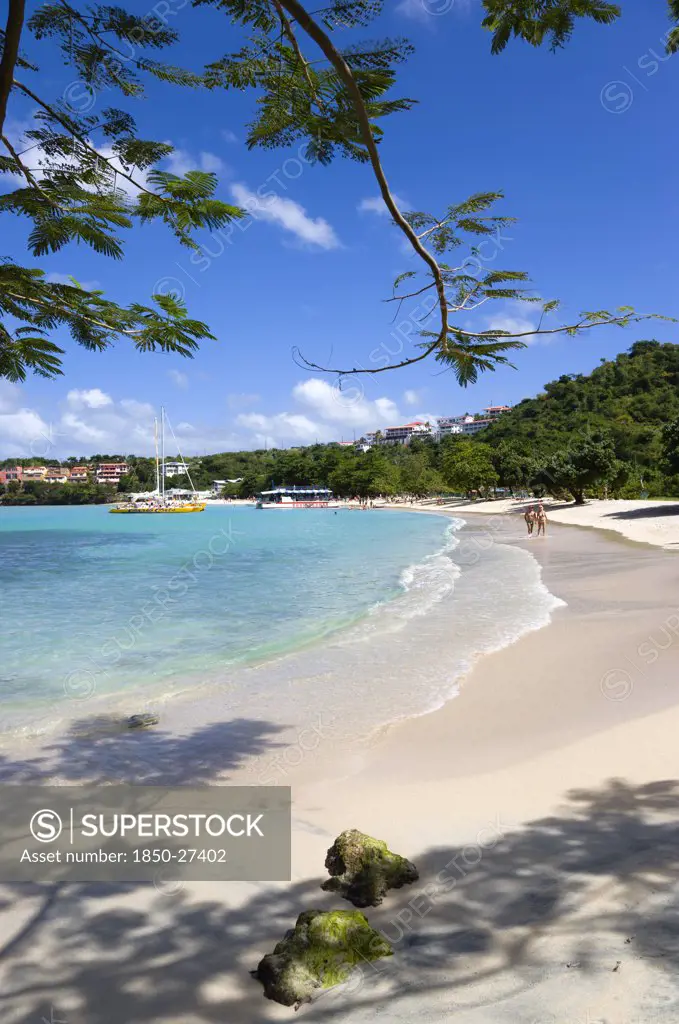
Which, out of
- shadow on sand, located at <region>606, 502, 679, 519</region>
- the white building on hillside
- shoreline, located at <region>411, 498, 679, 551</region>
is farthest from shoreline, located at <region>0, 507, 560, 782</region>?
the white building on hillside

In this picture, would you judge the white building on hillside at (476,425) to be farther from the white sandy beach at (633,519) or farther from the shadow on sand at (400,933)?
the shadow on sand at (400,933)

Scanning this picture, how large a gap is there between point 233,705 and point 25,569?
22496 mm

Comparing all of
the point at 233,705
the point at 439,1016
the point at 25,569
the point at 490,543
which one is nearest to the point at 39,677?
the point at 233,705

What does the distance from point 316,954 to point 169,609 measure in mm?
13161

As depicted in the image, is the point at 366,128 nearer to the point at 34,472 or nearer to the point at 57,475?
the point at 34,472

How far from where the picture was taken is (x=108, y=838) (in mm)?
4402

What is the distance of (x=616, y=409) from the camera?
7925 centimetres

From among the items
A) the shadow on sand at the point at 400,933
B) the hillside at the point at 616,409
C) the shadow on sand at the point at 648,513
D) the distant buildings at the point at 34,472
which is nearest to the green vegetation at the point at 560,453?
the hillside at the point at 616,409

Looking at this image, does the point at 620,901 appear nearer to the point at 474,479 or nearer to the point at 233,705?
the point at 233,705

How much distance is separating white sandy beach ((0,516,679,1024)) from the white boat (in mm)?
102294

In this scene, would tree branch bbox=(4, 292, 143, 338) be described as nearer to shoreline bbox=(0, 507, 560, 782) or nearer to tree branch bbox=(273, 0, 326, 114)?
tree branch bbox=(273, 0, 326, 114)

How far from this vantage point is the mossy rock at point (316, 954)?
2.67 metres

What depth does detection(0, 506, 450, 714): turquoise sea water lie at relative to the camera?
9812 mm

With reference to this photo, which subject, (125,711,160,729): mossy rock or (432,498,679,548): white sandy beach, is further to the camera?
(432,498,679,548): white sandy beach
